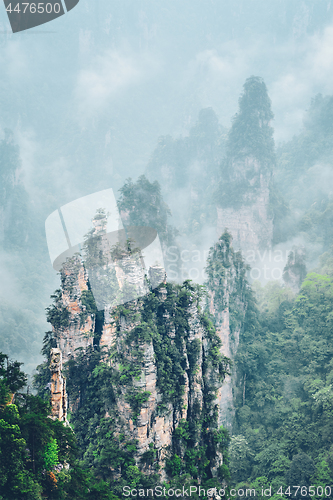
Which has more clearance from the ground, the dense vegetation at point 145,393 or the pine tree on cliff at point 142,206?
the pine tree on cliff at point 142,206

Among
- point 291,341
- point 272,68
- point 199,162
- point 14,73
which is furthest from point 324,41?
point 291,341

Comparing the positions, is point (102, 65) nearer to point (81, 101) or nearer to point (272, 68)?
point (81, 101)

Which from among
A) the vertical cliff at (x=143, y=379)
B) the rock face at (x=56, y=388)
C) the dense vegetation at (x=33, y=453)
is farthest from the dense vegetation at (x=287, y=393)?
the rock face at (x=56, y=388)

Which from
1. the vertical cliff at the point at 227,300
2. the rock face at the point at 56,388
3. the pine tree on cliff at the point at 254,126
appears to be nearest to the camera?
the rock face at the point at 56,388

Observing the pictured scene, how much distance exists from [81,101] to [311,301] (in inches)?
2919

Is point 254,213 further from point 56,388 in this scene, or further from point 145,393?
point 56,388

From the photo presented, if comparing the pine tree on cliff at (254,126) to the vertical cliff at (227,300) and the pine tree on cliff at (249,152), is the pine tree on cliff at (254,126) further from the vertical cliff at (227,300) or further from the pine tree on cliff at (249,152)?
the vertical cliff at (227,300)

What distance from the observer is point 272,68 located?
90375 mm

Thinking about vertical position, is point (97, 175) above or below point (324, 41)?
below

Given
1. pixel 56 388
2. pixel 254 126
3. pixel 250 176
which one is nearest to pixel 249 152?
pixel 250 176

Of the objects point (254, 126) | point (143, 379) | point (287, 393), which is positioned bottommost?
point (143, 379)

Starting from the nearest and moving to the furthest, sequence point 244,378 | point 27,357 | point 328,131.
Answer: point 244,378, point 27,357, point 328,131

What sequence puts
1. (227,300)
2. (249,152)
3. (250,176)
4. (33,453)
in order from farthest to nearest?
(249,152) < (250,176) < (227,300) < (33,453)

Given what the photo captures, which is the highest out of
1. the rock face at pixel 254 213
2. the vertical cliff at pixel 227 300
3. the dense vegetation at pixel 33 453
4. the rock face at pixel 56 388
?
the rock face at pixel 254 213
